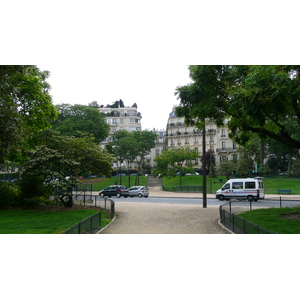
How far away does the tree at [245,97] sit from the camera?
9.77 metres

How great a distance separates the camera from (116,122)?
3236 inches

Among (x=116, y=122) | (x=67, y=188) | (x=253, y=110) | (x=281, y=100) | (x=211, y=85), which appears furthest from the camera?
(x=116, y=122)

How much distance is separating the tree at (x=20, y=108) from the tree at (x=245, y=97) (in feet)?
25.1

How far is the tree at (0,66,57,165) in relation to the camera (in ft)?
38.0

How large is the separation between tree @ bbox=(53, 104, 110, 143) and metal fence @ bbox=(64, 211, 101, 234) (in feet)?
125

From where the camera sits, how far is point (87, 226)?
34.6ft

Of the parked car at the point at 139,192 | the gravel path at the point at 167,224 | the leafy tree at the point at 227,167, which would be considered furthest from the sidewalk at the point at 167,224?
the leafy tree at the point at 227,167

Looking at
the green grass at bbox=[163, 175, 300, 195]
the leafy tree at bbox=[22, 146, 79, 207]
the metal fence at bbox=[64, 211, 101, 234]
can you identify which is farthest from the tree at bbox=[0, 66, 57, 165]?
the green grass at bbox=[163, 175, 300, 195]

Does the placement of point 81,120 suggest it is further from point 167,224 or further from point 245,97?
point 245,97

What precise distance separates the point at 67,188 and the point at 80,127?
32.9m

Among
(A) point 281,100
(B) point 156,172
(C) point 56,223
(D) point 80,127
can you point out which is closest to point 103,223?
(C) point 56,223

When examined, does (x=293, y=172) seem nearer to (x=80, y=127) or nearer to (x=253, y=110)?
(x=80, y=127)

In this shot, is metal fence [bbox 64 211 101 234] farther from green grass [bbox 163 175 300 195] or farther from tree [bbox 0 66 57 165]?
green grass [bbox 163 175 300 195]

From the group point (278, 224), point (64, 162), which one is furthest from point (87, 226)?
point (64, 162)
